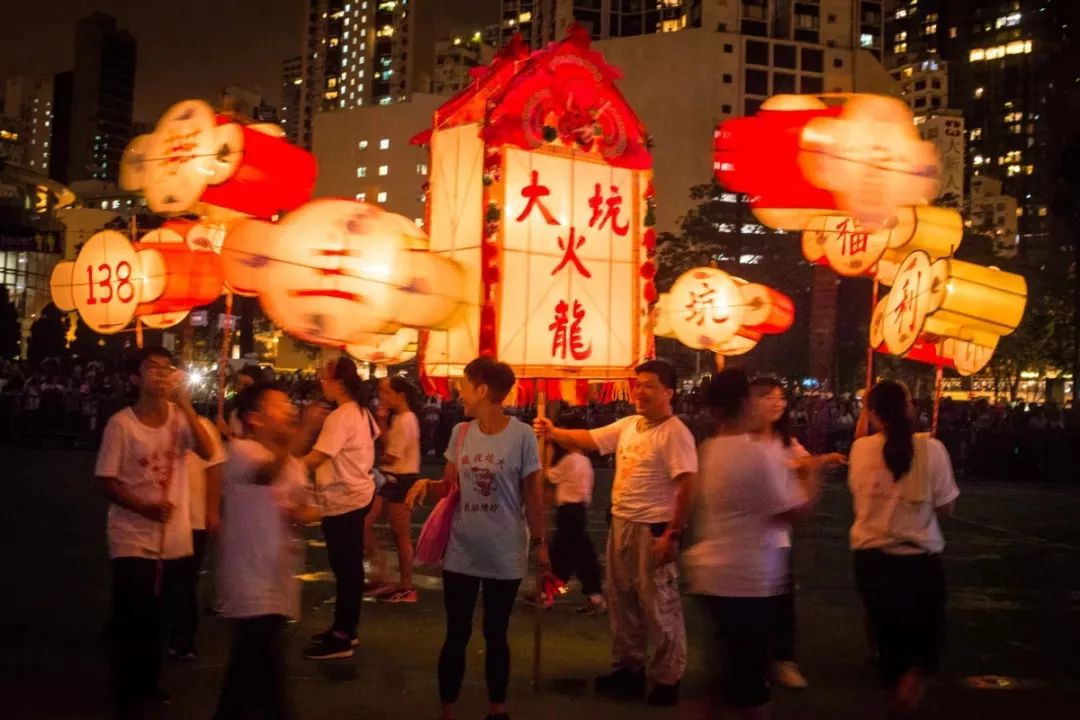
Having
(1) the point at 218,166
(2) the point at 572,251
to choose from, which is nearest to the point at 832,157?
(2) the point at 572,251

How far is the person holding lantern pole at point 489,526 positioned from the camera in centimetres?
500

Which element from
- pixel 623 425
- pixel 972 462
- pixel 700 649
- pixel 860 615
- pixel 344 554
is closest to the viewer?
pixel 623 425

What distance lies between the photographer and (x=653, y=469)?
5.90 meters

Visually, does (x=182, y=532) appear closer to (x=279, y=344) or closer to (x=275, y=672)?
(x=275, y=672)

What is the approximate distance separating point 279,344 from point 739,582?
220 feet

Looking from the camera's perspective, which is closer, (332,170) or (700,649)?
(700,649)

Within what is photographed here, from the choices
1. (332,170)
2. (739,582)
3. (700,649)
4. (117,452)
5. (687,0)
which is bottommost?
(700,649)

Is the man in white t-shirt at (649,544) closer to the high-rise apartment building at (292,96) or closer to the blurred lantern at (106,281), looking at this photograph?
the blurred lantern at (106,281)

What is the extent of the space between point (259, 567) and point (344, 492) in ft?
8.11

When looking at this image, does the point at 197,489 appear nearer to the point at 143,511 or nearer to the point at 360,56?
the point at 143,511

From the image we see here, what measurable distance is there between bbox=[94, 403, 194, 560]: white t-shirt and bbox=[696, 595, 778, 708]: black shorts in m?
2.59

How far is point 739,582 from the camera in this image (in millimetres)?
4379

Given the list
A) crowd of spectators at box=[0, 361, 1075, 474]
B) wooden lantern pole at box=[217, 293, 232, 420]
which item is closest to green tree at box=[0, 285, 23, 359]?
crowd of spectators at box=[0, 361, 1075, 474]

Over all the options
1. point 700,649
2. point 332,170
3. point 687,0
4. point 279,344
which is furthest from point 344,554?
point 687,0
